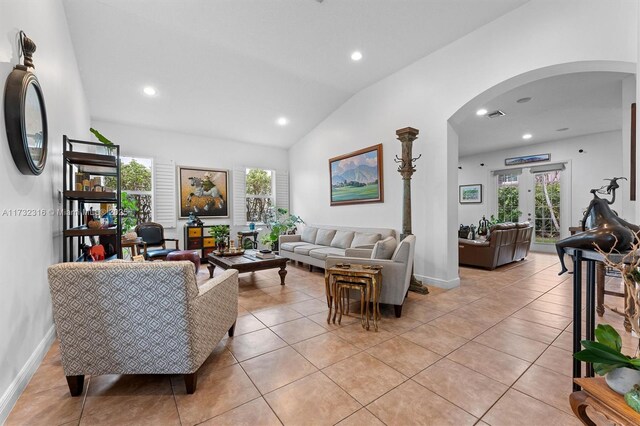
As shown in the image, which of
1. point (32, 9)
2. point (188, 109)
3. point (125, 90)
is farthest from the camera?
point (188, 109)

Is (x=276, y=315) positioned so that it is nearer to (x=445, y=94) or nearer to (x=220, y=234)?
(x=220, y=234)

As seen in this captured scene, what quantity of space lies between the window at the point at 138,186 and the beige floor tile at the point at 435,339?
5.67 metres

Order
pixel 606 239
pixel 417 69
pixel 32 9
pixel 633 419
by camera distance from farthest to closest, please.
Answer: pixel 417 69 < pixel 32 9 < pixel 606 239 < pixel 633 419

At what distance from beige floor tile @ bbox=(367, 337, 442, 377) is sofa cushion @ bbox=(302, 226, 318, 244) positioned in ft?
12.5

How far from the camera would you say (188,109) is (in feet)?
17.5

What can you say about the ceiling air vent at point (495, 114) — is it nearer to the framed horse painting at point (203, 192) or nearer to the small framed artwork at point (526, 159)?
the small framed artwork at point (526, 159)

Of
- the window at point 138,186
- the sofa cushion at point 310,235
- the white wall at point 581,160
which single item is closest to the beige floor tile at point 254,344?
the sofa cushion at point 310,235

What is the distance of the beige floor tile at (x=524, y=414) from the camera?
4.82 feet

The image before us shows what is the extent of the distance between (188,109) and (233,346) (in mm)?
4803

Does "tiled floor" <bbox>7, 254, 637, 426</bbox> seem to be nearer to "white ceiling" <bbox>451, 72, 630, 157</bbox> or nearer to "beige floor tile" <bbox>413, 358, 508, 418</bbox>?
"beige floor tile" <bbox>413, 358, 508, 418</bbox>

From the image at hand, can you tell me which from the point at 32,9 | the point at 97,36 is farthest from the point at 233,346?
the point at 97,36

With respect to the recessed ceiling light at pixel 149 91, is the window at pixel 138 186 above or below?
below

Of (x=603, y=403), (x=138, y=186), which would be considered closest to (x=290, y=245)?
(x=138, y=186)

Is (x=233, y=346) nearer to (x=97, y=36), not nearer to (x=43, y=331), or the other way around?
(x=43, y=331)
